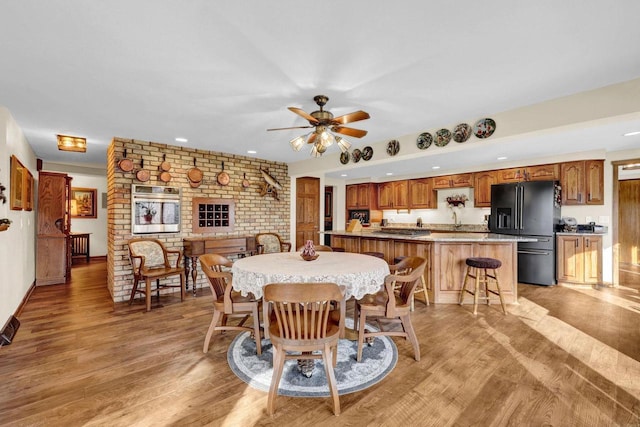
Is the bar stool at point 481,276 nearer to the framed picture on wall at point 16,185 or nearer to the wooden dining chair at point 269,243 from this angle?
the wooden dining chair at point 269,243

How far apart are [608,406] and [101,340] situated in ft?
12.8

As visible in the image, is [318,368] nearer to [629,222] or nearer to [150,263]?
[150,263]

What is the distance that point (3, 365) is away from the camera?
89.7 inches

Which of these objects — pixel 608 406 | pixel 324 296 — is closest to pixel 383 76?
pixel 324 296

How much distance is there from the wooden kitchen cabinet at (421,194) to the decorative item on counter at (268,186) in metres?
3.50

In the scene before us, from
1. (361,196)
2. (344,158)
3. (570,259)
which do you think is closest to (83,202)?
(344,158)

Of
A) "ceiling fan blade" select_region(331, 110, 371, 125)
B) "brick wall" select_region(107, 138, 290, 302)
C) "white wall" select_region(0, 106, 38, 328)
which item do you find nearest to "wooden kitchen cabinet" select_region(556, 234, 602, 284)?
"ceiling fan blade" select_region(331, 110, 371, 125)

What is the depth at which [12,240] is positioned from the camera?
321 centimetres

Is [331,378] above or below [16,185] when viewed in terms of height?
below

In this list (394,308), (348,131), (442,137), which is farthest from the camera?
(442,137)

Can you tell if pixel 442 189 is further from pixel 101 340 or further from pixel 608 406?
pixel 101 340

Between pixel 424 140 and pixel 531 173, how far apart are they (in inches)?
122

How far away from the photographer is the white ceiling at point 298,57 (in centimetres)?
160

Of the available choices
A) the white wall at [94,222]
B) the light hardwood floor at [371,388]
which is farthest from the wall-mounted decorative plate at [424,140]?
the white wall at [94,222]
